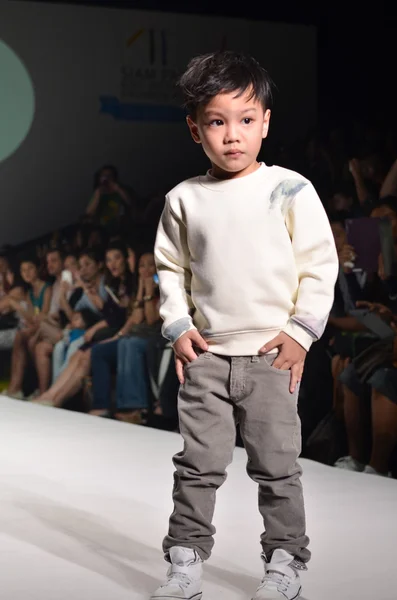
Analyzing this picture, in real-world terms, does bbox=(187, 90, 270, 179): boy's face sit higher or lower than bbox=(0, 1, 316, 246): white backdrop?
lower

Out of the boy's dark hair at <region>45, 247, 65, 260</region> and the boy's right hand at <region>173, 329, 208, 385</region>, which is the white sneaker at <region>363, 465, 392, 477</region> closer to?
the boy's right hand at <region>173, 329, 208, 385</region>

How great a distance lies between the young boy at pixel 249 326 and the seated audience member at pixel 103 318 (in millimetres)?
2598

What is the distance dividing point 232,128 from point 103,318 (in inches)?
114

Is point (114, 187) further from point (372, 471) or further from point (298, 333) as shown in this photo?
point (298, 333)

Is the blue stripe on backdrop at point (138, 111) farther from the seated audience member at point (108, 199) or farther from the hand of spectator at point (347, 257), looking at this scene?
the hand of spectator at point (347, 257)

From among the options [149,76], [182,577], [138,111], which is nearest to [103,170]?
[138,111]

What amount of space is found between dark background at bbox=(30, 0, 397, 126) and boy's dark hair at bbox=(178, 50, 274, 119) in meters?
2.15

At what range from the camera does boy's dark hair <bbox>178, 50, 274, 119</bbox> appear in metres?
1.74

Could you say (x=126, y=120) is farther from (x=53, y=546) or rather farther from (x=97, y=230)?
(x=53, y=546)

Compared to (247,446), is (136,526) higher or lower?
lower

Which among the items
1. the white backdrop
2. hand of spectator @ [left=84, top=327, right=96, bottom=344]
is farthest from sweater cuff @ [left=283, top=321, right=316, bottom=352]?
the white backdrop

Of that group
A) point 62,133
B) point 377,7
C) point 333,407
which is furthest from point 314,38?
point 333,407

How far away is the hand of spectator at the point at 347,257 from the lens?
10.7 feet

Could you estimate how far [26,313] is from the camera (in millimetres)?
5117
